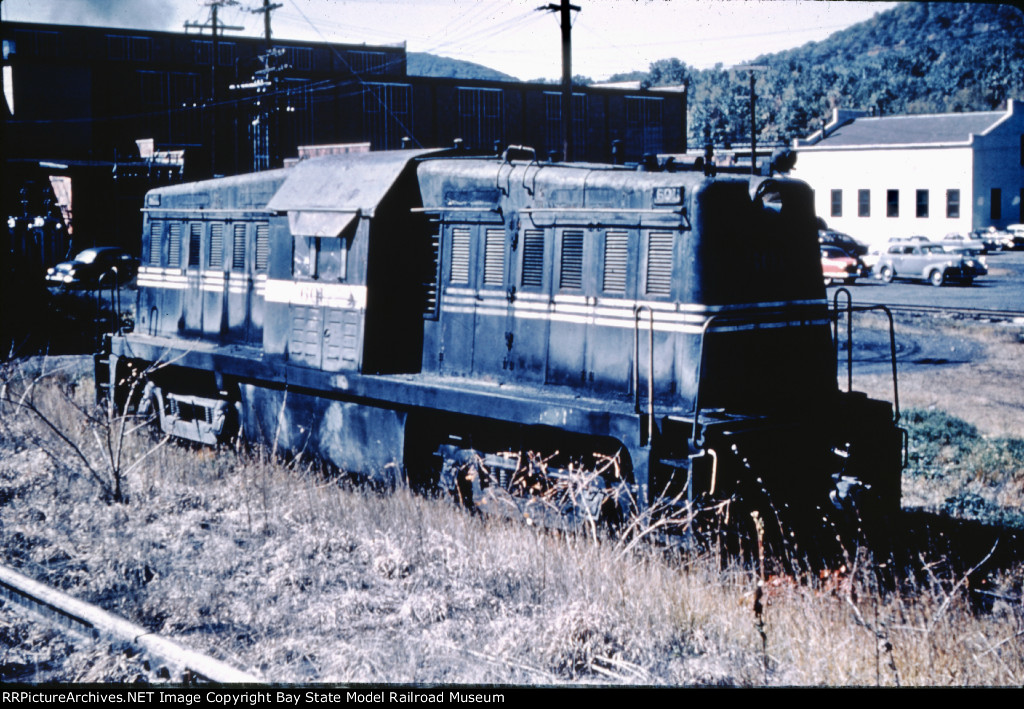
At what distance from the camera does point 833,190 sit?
42.6 metres

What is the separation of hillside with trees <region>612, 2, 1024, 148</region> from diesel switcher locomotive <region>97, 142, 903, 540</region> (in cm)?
105

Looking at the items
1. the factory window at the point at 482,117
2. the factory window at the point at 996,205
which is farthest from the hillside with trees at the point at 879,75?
the factory window at the point at 482,117

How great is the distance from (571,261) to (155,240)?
7.04 metres

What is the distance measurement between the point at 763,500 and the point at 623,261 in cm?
209

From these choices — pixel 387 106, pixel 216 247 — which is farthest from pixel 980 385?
pixel 387 106

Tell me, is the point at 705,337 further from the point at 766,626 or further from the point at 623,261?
the point at 766,626

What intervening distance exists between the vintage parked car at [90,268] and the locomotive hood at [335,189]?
23.0 meters

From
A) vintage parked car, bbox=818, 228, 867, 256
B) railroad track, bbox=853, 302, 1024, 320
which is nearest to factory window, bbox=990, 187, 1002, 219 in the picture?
vintage parked car, bbox=818, 228, 867, 256

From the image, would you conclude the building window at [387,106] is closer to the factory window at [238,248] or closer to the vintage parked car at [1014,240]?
the factory window at [238,248]

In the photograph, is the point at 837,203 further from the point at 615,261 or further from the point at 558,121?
the point at 615,261

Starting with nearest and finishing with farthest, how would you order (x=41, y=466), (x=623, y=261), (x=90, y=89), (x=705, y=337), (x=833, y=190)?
1. (x=705, y=337)
2. (x=623, y=261)
3. (x=41, y=466)
4. (x=90, y=89)
5. (x=833, y=190)

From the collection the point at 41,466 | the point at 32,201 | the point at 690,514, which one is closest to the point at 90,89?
the point at 32,201

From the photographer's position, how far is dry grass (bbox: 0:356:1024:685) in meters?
5.30

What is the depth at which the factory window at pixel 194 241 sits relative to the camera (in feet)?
39.2
